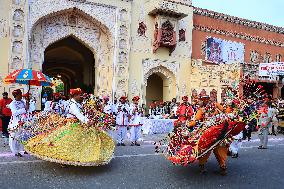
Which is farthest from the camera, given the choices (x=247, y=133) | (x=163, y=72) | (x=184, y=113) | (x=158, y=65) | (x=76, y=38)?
(x=163, y=72)

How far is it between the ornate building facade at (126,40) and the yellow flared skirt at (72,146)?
1022cm

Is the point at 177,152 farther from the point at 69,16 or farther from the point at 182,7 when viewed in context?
the point at 182,7

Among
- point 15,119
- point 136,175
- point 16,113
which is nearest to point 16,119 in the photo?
point 15,119

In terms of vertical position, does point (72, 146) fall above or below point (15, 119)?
below

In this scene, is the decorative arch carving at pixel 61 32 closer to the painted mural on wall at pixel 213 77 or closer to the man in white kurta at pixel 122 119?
the painted mural on wall at pixel 213 77

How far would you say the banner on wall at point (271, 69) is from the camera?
1895cm

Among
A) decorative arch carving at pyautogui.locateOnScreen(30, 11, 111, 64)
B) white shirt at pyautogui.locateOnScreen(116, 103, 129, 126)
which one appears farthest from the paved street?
decorative arch carving at pyautogui.locateOnScreen(30, 11, 111, 64)

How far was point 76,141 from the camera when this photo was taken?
5.90 metres

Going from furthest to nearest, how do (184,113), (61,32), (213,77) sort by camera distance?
(213,77) < (61,32) < (184,113)

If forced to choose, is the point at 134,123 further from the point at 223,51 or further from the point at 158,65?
the point at 223,51

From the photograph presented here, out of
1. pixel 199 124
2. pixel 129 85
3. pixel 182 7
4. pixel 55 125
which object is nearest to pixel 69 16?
pixel 129 85

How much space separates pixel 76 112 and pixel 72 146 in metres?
0.65

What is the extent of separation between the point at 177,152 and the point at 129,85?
42.4 ft

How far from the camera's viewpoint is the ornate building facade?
1562 centimetres
